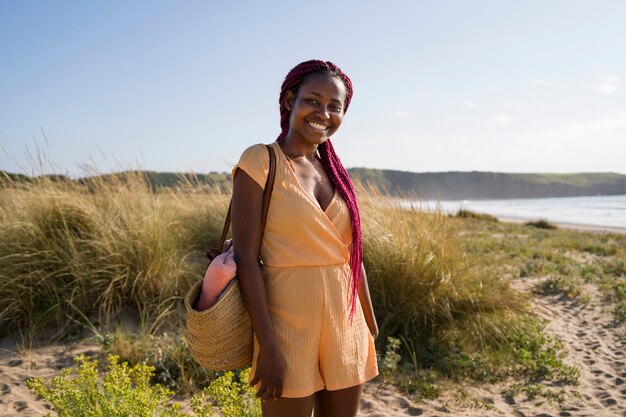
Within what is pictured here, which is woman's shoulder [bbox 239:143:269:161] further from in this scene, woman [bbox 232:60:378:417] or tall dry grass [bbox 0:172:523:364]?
tall dry grass [bbox 0:172:523:364]

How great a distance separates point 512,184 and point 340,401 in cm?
7895

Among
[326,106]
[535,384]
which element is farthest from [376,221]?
[326,106]

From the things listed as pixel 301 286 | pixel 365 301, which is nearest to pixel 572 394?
pixel 365 301

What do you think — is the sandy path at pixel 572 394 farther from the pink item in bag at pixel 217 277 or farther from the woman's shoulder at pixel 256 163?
the woman's shoulder at pixel 256 163

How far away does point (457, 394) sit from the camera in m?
3.72

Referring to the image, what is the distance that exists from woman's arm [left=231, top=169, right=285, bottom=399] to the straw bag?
0.04m

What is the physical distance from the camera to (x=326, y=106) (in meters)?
1.63

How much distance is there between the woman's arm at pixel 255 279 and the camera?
4.66ft

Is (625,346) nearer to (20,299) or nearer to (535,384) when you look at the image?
(535,384)

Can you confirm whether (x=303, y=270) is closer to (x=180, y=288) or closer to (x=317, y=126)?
(x=317, y=126)

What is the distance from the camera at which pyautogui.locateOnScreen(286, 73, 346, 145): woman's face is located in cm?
161

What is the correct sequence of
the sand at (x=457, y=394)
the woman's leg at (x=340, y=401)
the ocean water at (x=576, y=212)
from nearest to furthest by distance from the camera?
1. the woman's leg at (x=340, y=401)
2. the sand at (x=457, y=394)
3. the ocean water at (x=576, y=212)

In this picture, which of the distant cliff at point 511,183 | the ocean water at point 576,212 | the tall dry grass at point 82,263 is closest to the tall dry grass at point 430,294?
the tall dry grass at point 82,263

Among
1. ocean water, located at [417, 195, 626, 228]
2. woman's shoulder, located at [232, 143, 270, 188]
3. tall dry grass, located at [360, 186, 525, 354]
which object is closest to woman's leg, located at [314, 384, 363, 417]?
woman's shoulder, located at [232, 143, 270, 188]
